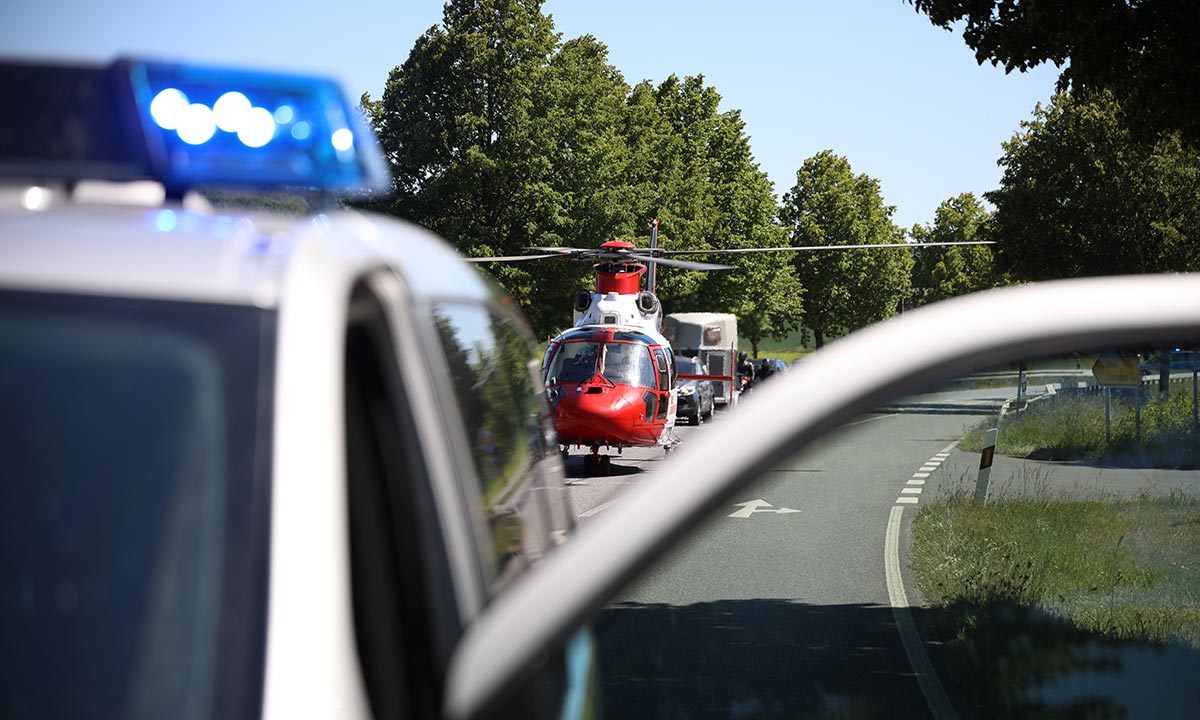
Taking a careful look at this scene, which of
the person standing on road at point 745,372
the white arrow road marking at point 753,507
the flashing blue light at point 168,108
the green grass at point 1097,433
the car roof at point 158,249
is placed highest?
the flashing blue light at point 168,108

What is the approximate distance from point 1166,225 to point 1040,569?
42.1 metres

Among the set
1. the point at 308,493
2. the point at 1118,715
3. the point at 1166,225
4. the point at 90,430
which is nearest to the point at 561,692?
the point at 308,493

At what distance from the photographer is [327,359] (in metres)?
1.27

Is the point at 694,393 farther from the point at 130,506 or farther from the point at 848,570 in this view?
the point at 130,506

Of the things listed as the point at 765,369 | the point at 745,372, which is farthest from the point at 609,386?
the point at 765,369

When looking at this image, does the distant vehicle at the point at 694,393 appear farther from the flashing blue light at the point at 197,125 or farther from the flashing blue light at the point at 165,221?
the flashing blue light at the point at 165,221

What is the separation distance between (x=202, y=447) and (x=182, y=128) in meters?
0.59

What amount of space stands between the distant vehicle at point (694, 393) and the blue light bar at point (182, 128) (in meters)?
35.3

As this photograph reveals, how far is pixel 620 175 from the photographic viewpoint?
178ft

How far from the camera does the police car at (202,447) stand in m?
1.17

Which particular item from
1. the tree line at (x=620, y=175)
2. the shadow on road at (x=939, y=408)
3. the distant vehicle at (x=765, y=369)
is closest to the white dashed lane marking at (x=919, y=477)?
the shadow on road at (x=939, y=408)

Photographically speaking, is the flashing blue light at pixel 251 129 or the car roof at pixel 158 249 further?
the flashing blue light at pixel 251 129

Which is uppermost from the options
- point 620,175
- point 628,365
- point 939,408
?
point 620,175

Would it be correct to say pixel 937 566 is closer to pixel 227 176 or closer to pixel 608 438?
pixel 227 176
